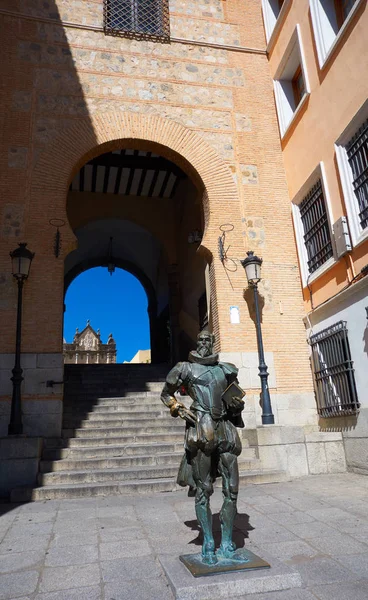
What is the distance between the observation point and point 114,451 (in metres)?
7.09

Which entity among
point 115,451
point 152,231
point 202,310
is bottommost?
point 115,451

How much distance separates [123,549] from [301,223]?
7.42 metres

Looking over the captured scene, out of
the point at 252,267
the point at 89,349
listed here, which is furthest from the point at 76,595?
the point at 89,349

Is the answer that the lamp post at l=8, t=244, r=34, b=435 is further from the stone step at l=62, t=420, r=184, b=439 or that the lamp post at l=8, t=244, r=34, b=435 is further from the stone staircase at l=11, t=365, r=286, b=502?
the stone step at l=62, t=420, r=184, b=439

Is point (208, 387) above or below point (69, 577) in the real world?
above

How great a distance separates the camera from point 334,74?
26.2ft

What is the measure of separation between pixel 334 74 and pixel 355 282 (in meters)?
3.72

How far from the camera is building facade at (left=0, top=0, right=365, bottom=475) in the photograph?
8.02m

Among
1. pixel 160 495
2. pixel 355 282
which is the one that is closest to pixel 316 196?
pixel 355 282

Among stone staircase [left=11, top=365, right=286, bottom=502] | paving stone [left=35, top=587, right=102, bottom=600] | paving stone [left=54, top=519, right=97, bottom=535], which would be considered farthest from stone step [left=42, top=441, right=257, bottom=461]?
paving stone [left=35, top=587, right=102, bottom=600]

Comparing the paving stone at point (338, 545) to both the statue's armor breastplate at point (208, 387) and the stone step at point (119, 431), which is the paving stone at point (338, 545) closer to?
the statue's armor breastplate at point (208, 387)

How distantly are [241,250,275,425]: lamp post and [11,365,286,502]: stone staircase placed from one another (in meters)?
0.59

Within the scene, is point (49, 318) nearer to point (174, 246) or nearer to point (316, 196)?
point (316, 196)

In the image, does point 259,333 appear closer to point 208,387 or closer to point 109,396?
point 109,396
